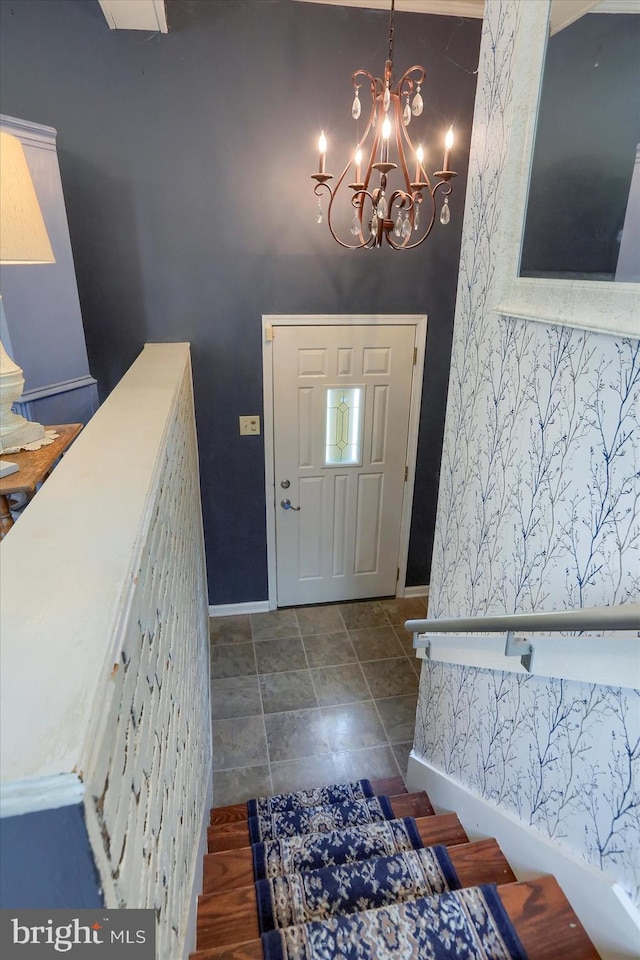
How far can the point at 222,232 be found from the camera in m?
2.91

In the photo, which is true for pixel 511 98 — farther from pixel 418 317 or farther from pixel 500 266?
pixel 418 317

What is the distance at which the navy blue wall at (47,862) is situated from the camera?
46 cm

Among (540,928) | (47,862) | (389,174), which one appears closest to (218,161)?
(389,174)

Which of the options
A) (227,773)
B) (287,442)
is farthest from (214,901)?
(287,442)

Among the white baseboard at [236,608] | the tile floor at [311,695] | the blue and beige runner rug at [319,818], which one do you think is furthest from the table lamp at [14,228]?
the white baseboard at [236,608]

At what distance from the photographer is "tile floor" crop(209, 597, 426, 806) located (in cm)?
263

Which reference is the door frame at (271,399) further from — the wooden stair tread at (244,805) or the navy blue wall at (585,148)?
the navy blue wall at (585,148)

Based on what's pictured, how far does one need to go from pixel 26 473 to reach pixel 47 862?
1.18m

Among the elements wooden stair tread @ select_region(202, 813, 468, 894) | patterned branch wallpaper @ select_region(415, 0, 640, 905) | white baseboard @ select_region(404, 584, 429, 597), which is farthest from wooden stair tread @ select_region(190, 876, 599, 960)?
white baseboard @ select_region(404, 584, 429, 597)

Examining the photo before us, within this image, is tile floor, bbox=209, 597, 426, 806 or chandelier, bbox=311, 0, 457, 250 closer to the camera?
chandelier, bbox=311, 0, 457, 250

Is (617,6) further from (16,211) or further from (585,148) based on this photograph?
(16,211)

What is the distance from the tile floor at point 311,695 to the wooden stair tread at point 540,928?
1278 mm

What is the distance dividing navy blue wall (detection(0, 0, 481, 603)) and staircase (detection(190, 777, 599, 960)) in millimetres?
2147

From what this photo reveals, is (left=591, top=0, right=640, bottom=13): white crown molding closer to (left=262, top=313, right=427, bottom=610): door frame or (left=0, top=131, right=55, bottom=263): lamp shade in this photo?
(left=0, top=131, right=55, bottom=263): lamp shade
